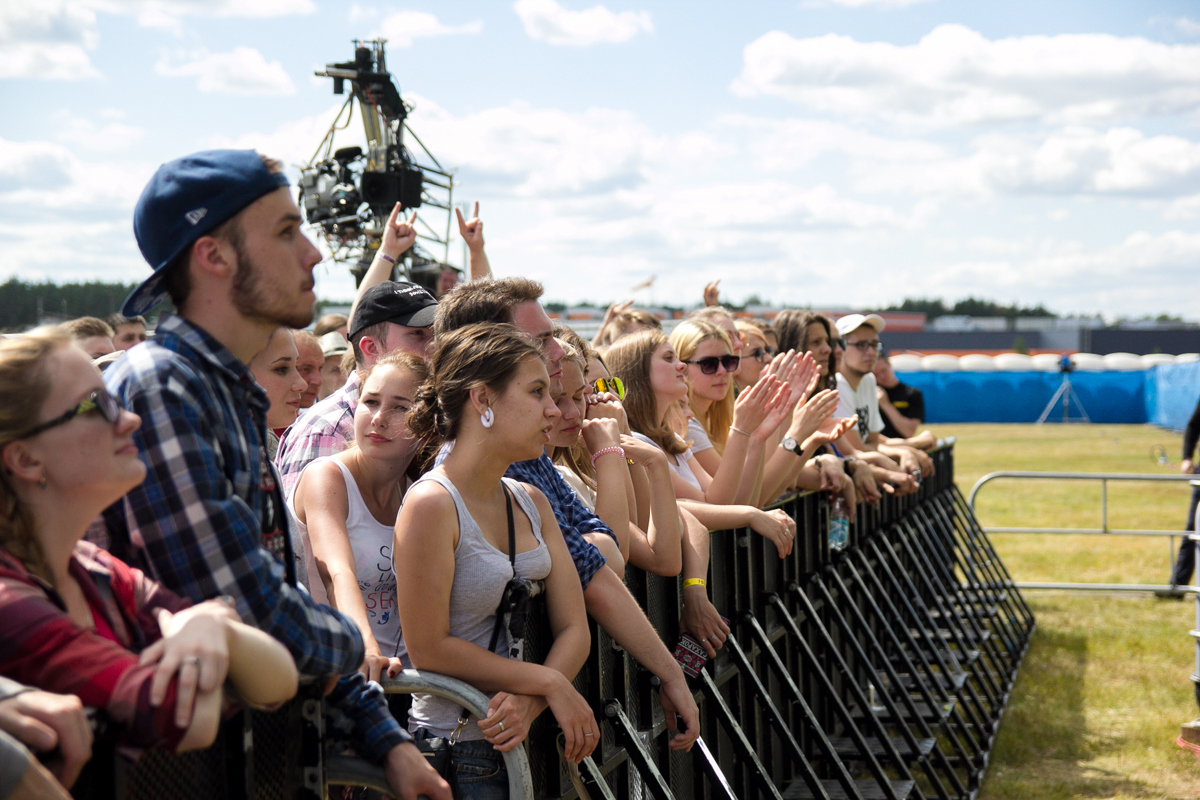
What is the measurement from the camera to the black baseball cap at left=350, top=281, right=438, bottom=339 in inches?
149

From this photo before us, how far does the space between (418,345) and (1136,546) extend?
13338 millimetres

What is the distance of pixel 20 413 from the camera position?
1582 millimetres

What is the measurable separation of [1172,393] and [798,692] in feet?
127

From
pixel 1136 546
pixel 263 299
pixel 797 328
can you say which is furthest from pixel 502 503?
pixel 1136 546

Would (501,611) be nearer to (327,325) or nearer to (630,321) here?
(630,321)

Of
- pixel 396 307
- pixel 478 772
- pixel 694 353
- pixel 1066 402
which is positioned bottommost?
pixel 1066 402

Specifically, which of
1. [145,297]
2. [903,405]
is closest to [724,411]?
[145,297]

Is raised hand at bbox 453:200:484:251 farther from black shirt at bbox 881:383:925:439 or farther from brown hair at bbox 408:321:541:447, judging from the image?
black shirt at bbox 881:383:925:439

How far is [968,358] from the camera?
156 feet

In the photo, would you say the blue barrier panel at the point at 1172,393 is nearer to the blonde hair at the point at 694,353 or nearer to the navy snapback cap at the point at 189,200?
the blonde hair at the point at 694,353

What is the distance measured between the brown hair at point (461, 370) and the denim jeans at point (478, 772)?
2.50ft

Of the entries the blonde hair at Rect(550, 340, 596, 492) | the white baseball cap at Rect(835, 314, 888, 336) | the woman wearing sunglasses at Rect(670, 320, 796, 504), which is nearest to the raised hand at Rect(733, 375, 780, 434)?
the woman wearing sunglasses at Rect(670, 320, 796, 504)

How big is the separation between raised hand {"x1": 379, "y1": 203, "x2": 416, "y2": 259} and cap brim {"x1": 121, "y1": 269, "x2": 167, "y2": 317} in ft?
8.69

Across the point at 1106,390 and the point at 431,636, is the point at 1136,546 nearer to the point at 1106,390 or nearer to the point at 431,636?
the point at 431,636
